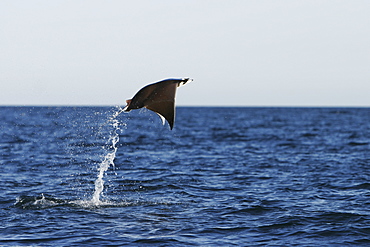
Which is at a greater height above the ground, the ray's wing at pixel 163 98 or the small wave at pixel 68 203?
the ray's wing at pixel 163 98

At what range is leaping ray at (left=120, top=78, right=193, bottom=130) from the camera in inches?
468

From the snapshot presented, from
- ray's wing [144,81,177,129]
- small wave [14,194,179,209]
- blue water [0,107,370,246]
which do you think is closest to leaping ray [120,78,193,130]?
ray's wing [144,81,177,129]

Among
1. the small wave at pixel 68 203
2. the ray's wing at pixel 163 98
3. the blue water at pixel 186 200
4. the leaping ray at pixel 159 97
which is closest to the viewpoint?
the blue water at pixel 186 200

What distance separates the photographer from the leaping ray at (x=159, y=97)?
39.0 feet

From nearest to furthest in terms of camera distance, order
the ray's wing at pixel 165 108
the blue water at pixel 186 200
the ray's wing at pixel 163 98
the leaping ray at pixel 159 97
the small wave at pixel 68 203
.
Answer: the blue water at pixel 186 200 < the leaping ray at pixel 159 97 < the ray's wing at pixel 163 98 < the ray's wing at pixel 165 108 < the small wave at pixel 68 203

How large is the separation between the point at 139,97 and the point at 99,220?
9.75ft

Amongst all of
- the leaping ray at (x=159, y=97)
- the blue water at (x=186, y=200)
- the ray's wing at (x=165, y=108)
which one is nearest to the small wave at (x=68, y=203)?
the blue water at (x=186, y=200)

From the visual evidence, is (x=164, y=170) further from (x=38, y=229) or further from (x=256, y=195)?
(x=38, y=229)

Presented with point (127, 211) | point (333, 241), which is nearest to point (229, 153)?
point (127, 211)

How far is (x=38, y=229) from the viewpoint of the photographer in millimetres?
11344

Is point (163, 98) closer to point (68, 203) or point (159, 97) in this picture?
point (159, 97)

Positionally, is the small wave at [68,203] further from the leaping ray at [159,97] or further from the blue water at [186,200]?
the leaping ray at [159,97]

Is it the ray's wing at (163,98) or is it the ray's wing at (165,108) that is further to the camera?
the ray's wing at (165,108)

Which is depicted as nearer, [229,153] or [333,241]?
[333,241]
